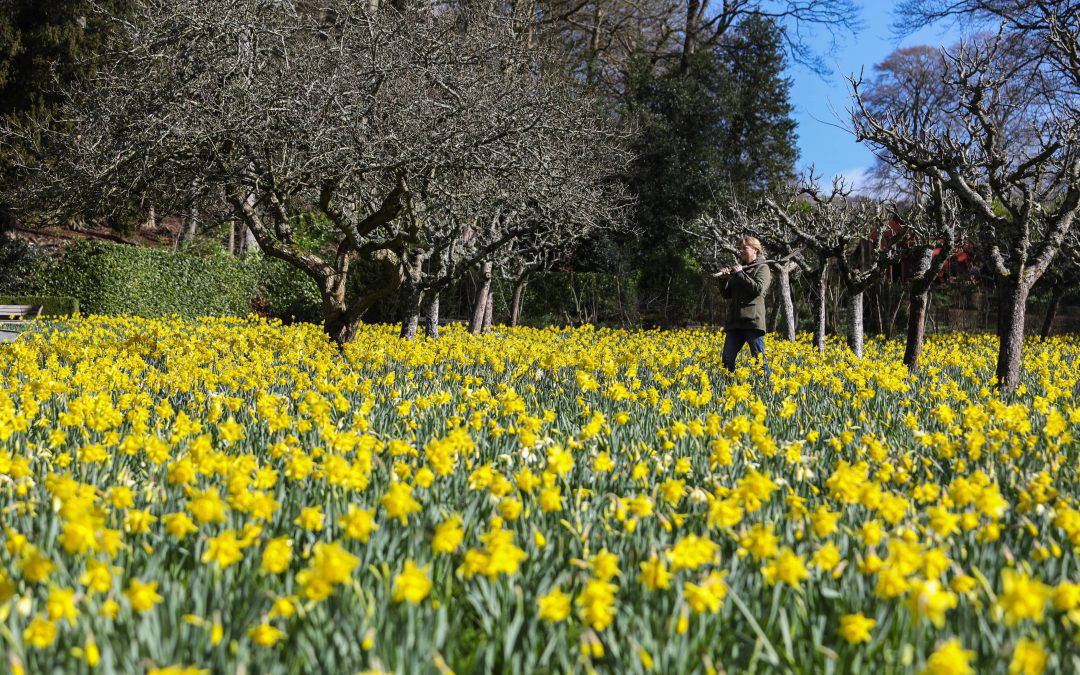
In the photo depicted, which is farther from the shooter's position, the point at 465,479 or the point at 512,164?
the point at 512,164

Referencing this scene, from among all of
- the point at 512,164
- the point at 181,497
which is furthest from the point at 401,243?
the point at 181,497

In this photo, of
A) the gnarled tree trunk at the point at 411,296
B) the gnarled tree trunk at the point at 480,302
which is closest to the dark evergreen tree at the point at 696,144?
the gnarled tree trunk at the point at 480,302

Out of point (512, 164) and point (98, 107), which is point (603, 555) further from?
point (98, 107)

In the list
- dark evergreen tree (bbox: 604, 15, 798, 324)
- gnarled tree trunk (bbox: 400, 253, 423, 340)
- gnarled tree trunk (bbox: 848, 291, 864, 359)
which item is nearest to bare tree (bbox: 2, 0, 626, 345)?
gnarled tree trunk (bbox: 400, 253, 423, 340)

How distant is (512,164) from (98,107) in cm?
419

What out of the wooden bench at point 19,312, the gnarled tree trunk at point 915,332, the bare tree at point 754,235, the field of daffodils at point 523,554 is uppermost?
the bare tree at point 754,235

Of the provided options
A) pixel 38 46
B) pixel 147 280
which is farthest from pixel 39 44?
pixel 147 280

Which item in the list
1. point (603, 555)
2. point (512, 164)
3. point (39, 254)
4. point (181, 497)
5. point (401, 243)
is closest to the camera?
point (603, 555)

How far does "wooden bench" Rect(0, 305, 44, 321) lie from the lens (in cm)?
1559

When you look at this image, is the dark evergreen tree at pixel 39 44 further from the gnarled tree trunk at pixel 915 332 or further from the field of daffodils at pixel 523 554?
the field of daffodils at pixel 523 554

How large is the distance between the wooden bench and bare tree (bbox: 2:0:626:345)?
24.9 feet

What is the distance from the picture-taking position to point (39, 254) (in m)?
19.5

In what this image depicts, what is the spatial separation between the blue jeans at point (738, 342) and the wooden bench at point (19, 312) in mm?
13331

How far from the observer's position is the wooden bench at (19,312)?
15.6m
